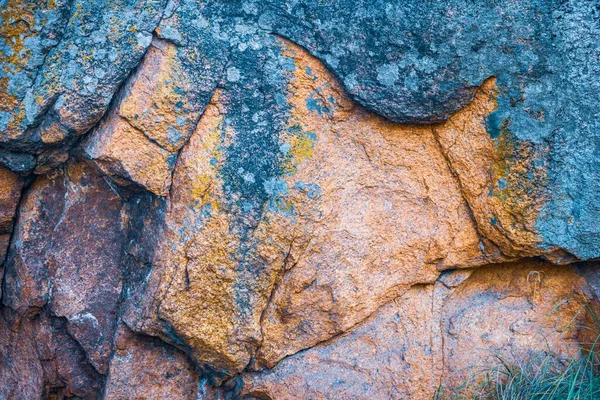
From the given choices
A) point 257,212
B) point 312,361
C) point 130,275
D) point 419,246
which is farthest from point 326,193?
point 130,275

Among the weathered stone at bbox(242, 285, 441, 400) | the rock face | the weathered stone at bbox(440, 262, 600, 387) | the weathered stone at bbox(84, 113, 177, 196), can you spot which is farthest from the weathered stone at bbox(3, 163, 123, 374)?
the weathered stone at bbox(440, 262, 600, 387)

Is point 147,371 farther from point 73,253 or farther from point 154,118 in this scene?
point 154,118

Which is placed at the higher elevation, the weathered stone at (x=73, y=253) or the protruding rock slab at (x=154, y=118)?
the protruding rock slab at (x=154, y=118)

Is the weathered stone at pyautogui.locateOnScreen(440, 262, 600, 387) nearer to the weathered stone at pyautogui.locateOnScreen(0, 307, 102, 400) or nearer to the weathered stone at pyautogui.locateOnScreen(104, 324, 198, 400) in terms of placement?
the weathered stone at pyautogui.locateOnScreen(104, 324, 198, 400)

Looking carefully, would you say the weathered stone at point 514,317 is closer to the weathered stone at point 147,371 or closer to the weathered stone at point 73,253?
the weathered stone at point 147,371

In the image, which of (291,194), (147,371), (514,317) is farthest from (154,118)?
(514,317)

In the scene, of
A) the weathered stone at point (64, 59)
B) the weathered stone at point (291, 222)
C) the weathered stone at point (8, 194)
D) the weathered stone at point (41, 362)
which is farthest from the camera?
the weathered stone at point (41, 362)

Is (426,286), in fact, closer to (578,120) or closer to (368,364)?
(368,364)

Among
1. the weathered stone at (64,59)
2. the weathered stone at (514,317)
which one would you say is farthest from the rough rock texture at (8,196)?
the weathered stone at (514,317)
